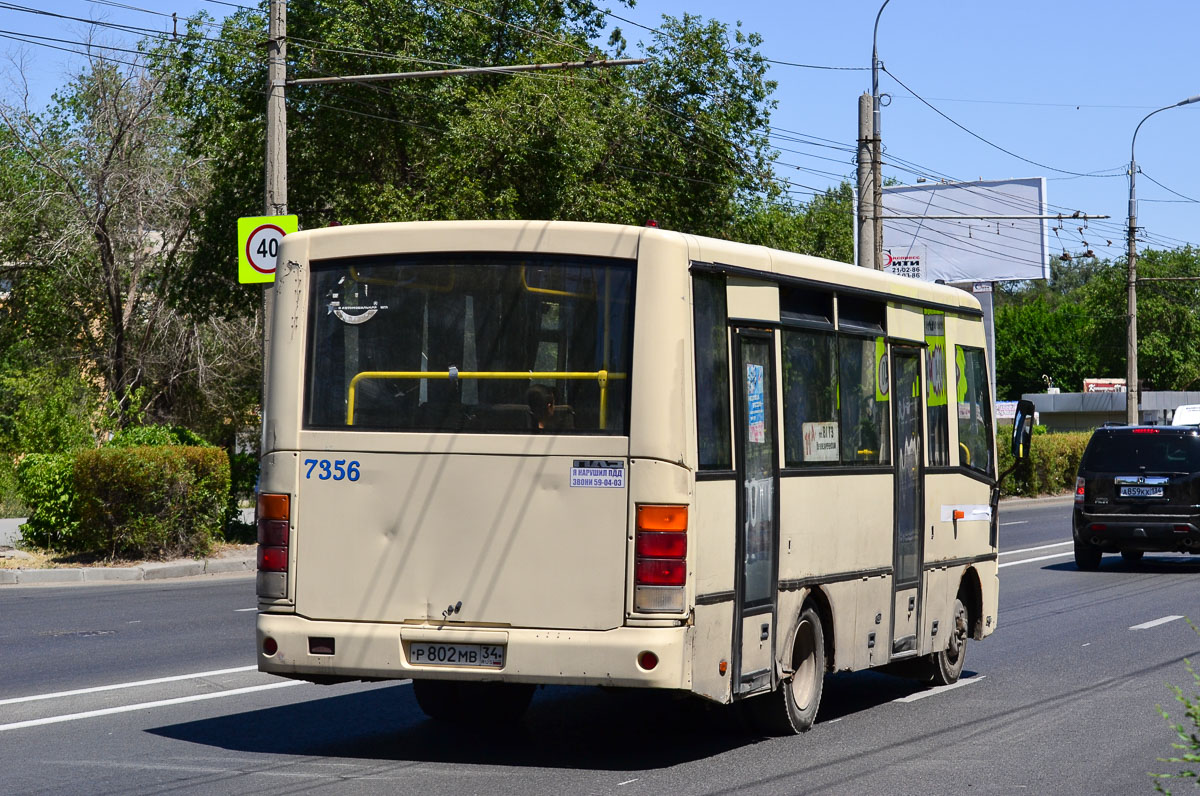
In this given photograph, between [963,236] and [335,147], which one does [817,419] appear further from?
[963,236]

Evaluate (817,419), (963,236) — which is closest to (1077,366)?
(963,236)

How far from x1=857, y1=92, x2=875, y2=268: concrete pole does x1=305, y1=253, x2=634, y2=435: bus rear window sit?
69.0ft

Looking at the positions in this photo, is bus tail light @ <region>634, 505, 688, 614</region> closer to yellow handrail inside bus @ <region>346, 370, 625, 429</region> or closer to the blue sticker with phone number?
yellow handrail inside bus @ <region>346, 370, 625, 429</region>

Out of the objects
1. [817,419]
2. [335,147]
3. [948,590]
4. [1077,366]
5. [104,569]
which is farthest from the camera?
[1077,366]

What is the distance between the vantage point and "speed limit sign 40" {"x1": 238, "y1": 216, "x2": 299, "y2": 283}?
61.2 ft

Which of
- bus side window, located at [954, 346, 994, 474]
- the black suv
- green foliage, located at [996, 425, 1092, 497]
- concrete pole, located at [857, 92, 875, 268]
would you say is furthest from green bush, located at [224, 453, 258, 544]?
green foliage, located at [996, 425, 1092, 497]

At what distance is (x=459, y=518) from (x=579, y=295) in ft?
4.09

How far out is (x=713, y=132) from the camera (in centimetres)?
3319

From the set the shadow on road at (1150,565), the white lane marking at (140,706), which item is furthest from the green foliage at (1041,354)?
the white lane marking at (140,706)

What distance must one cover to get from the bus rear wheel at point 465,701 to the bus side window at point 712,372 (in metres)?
2.17

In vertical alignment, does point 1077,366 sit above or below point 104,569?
above

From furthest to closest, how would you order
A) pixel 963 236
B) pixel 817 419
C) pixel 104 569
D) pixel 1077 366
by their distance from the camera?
pixel 1077 366 → pixel 963 236 → pixel 104 569 → pixel 817 419

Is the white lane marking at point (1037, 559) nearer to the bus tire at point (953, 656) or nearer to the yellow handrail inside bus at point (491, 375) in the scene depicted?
the bus tire at point (953, 656)

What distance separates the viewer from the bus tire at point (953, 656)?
10.9 meters
